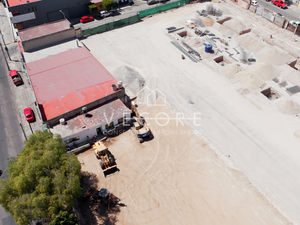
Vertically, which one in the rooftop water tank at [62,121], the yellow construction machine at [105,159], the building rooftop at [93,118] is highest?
the rooftop water tank at [62,121]

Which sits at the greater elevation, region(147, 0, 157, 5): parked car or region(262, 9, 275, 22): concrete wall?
region(147, 0, 157, 5): parked car

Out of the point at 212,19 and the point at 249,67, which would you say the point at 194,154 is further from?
the point at 212,19

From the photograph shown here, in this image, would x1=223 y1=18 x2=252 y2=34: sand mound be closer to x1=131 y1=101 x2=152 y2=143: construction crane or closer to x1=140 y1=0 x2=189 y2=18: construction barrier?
x1=140 y1=0 x2=189 y2=18: construction barrier

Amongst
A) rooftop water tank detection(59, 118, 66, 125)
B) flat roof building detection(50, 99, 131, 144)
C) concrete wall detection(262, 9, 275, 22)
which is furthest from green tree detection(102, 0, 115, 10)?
rooftop water tank detection(59, 118, 66, 125)

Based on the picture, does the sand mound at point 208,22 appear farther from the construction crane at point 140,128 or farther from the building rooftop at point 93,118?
the building rooftop at point 93,118

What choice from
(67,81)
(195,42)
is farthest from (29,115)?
(195,42)

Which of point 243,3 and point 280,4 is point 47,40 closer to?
point 243,3

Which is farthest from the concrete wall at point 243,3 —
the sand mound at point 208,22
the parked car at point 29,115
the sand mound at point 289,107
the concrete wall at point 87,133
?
the parked car at point 29,115
